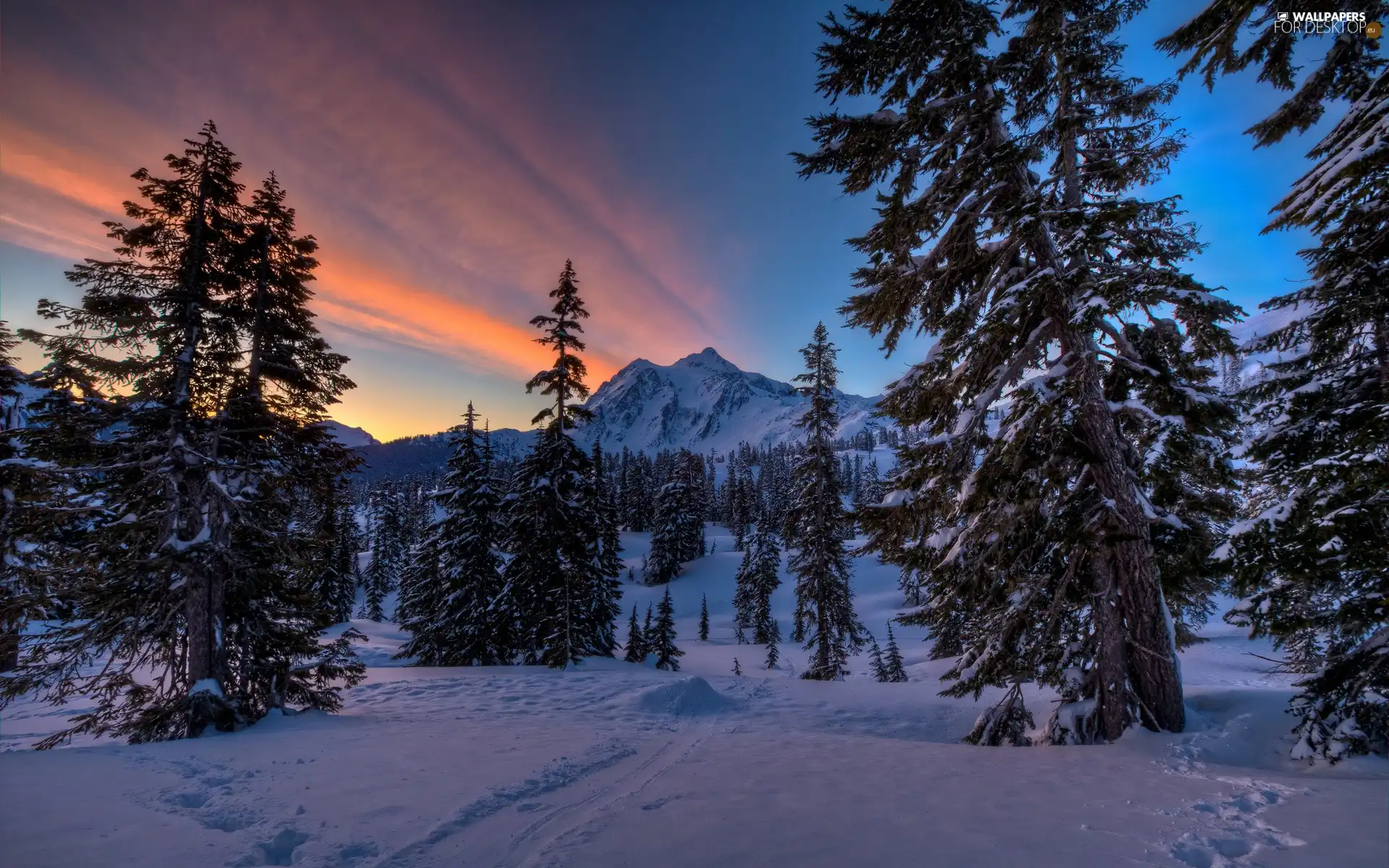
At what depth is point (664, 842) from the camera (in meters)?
4.72

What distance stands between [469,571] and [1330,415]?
2596 cm

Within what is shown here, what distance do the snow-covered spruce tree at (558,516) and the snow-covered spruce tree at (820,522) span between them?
9.40 m

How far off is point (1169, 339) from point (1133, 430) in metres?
1.44

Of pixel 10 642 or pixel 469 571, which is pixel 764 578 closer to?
pixel 469 571

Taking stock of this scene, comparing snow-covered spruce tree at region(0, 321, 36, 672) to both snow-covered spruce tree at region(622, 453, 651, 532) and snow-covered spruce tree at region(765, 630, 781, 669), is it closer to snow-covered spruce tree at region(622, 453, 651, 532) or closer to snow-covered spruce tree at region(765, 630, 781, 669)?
snow-covered spruce tree at region(765, 630, 781, 669)

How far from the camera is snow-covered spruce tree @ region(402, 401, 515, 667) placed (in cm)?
2231

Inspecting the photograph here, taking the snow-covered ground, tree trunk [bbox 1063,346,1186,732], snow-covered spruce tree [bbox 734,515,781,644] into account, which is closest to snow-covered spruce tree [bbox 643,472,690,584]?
snow-covered spruce tree [bbox 734,515,781,644]

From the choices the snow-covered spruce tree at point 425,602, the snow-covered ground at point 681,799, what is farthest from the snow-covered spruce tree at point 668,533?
A: the snow-covered ground at point 681,799

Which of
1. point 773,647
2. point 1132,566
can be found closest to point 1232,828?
point 1132,566

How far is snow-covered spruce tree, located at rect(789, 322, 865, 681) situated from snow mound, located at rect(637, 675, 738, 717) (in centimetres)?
778

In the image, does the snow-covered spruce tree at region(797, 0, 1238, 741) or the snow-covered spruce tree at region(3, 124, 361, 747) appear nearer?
the snow-covered spruce tree at region(797, 0, 1238, 741)

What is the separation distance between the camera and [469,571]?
2295cm

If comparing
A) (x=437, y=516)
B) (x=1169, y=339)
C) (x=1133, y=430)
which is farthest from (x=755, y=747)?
(x=437, y=516)

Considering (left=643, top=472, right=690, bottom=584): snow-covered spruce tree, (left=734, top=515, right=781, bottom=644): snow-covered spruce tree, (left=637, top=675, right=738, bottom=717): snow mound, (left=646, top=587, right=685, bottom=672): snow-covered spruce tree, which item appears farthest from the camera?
(left=643, top=472, right=690, bottom=584): snow-covered spruce tree
